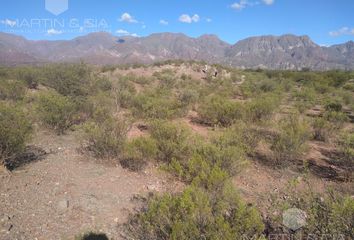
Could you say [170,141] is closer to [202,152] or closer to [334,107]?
[202,152]

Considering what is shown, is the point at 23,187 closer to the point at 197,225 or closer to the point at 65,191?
the point at 65,191

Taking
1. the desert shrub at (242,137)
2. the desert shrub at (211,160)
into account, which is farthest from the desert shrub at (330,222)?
the desert shrub at (242,137)

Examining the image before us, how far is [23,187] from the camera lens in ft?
18.3

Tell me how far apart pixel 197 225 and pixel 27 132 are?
521cm

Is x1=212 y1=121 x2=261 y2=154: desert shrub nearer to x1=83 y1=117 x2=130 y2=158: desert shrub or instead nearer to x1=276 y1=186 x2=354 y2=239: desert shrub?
x1=83 y1=117 x2=130 y2=158: desert shrub

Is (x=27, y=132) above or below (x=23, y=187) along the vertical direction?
above

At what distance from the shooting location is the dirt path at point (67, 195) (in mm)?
4426

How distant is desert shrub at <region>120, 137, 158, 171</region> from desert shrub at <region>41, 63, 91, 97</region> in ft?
31.7

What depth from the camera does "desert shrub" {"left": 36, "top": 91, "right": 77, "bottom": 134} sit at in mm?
9344

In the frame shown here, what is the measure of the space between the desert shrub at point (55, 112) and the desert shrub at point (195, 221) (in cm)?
638

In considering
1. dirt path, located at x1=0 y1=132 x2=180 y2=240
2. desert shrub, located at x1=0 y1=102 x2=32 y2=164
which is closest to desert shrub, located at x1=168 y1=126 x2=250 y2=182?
dirt path, located at x1=0 y1=132 x2=180 y2=240

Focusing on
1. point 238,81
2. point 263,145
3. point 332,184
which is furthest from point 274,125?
point 238,81

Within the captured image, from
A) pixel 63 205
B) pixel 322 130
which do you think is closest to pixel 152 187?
pixel 63 205

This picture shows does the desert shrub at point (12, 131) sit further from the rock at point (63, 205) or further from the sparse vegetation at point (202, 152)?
the rock at point (63, 205)
